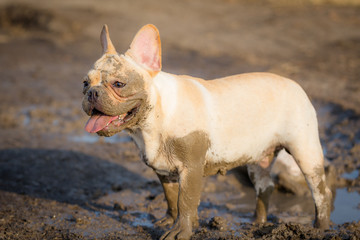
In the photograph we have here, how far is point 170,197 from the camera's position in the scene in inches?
197

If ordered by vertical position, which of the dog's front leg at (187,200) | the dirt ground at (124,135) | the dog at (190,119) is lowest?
the dirt ground at (124,135)

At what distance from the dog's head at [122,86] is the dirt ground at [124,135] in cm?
138

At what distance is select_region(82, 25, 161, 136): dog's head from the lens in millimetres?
3951

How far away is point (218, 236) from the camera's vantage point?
15.0ft

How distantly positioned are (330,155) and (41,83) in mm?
7101

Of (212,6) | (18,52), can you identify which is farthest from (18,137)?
(212,6)

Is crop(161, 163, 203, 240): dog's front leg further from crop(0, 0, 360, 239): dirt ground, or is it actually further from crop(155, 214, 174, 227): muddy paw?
crop(155, 214, 174, 227): muddy paw

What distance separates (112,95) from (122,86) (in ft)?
0.36

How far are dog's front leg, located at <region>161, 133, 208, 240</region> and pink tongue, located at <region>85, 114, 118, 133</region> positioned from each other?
61 centimetres

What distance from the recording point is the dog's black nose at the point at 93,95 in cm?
390

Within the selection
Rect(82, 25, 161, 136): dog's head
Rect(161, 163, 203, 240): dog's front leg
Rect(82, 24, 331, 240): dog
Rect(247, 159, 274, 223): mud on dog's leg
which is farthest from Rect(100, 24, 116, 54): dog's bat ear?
Rect(247, 159, 274, 223): mud on dog's leg

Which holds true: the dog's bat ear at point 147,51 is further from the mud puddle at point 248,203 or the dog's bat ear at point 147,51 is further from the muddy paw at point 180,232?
the mud puddle at point 248,203

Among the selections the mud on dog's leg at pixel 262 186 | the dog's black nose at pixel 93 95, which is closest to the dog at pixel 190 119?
the dog's black nose at pixel 93 95

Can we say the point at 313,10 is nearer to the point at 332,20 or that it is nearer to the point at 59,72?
the point at 332,20
